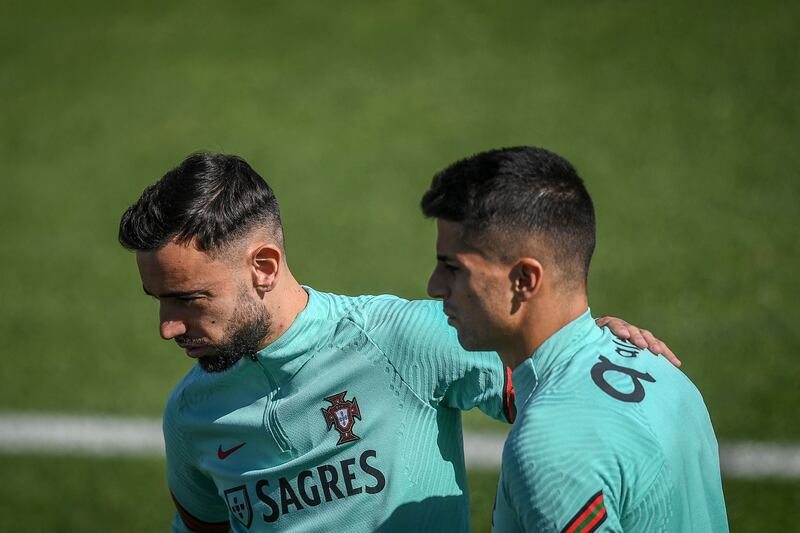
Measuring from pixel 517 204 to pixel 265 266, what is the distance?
3.73 ft

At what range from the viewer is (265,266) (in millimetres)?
3670

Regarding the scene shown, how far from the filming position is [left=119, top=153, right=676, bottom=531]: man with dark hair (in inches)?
138

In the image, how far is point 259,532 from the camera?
3.70 meters

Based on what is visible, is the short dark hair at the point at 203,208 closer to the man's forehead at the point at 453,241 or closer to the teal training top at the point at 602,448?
the man's forehead at the point at 453,241

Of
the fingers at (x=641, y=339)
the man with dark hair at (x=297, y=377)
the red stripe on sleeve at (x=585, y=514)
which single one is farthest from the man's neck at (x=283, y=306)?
the red stripe on sleeve at (x=585, y=514)

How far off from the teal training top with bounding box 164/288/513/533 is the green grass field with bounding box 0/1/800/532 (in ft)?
11.1

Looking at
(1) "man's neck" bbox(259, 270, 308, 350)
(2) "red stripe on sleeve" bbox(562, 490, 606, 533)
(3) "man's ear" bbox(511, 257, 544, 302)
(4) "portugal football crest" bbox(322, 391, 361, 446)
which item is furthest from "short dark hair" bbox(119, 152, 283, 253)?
(2) "red stripe on sleeve" bbox(562, 490, 606, 533)

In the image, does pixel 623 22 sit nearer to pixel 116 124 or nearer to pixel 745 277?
pixel 745 277

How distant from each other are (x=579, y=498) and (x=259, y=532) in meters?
1.55

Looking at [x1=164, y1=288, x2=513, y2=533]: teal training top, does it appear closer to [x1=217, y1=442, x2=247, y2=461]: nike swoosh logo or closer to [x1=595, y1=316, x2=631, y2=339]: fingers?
[x1=217, y1=442, x2=247, y2=461]: nike swoosh logo

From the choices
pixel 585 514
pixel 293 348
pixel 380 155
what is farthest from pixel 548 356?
pixel 380 155

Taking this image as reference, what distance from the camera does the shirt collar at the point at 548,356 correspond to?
2863 millimetres

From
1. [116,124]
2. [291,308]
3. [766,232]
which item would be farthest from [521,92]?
[291,308]

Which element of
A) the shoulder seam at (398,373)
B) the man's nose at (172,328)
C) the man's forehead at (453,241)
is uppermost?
the man's forehead at (453,241)
